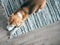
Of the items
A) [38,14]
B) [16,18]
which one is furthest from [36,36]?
[16,18]

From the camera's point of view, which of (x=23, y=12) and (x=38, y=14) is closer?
(x=23, y=12)

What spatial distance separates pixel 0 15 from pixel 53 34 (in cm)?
56

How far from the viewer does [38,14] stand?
6.91 feet

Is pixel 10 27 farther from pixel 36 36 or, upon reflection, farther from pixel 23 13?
pixel 36 36

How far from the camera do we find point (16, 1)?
6.98 ft

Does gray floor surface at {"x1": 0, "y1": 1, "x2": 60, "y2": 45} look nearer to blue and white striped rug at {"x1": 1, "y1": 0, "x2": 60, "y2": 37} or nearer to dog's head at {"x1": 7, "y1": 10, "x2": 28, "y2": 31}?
blue and white striped rug at {"x1": 1, "y1": 0, "x2": 60, "y2": 37}

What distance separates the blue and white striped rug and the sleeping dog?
12 centimetres

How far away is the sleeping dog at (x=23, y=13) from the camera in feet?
5.95

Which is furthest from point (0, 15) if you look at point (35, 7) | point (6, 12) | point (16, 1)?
point (35, 7)

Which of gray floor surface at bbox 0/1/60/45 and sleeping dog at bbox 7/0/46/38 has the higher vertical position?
sleeping dog at bbox 7/0/46/38

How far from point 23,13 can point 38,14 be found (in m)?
0.28

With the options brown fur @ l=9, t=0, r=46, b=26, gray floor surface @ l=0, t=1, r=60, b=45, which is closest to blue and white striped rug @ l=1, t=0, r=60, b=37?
gray floor surface @ l=0, t=1, r=60, b=45

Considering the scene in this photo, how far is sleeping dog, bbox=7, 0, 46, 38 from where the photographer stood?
1.81 metres

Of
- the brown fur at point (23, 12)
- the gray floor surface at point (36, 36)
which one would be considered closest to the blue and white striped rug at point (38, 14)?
the gray floor surface at point (36, 36)
